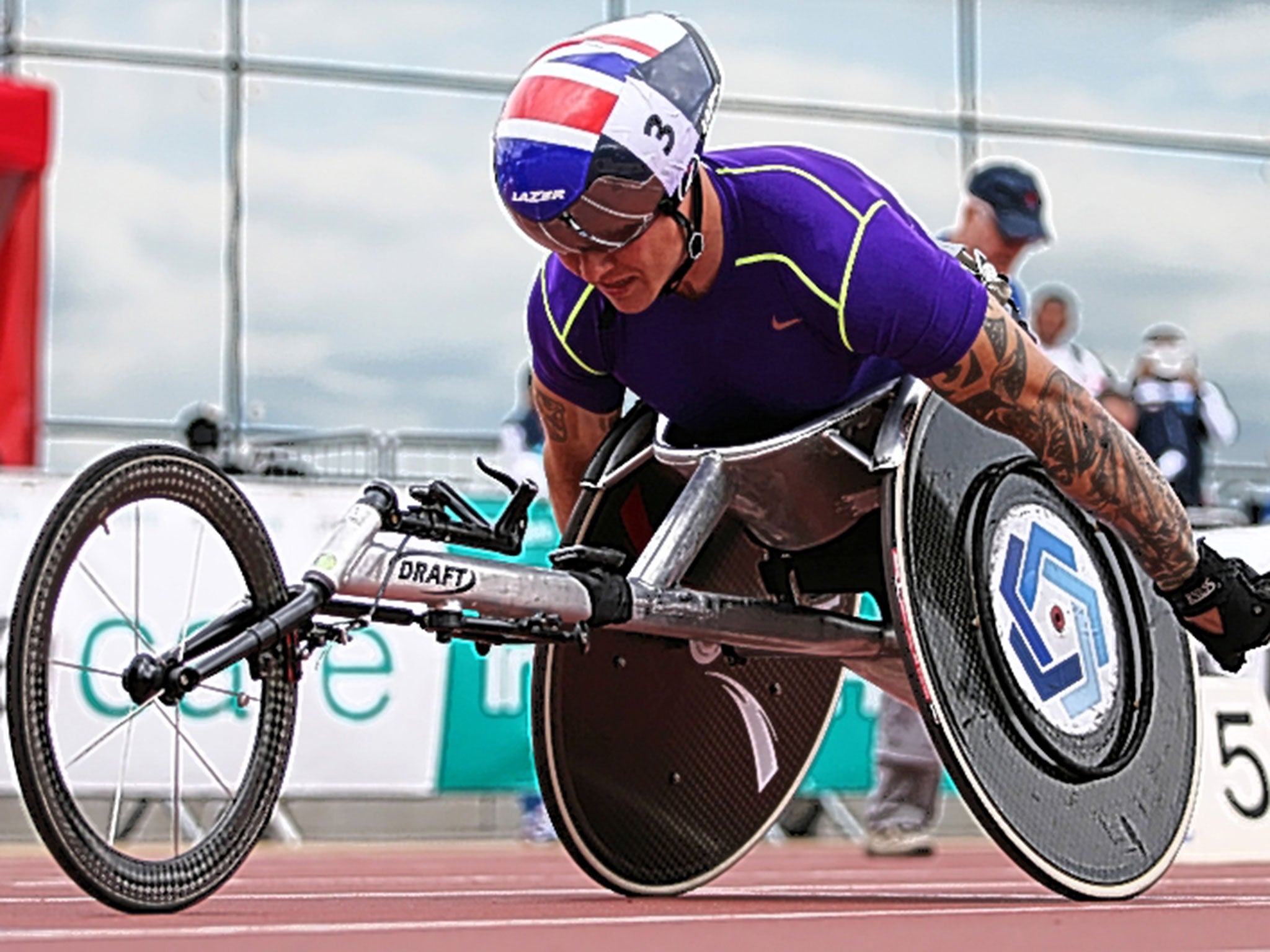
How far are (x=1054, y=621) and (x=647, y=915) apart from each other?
111 centimetres

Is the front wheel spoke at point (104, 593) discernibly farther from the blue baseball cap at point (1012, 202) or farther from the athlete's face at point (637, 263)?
the blue baseball cap at point (1012, 202)

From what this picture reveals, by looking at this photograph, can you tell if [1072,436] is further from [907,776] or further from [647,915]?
[907,776]

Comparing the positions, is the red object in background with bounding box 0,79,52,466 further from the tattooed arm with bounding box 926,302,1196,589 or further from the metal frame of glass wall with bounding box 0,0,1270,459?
the tattooed arm with bounding box 926,302,1196,589

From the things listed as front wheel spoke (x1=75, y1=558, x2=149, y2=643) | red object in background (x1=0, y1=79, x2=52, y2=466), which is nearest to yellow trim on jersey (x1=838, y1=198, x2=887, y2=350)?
front wheel spoke (x1=75, y1=558, x2=149, y2=643)

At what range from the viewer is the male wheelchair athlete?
3.66 metres

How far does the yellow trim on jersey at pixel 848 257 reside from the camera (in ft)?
13.1

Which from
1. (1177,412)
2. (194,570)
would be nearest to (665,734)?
(194,570)

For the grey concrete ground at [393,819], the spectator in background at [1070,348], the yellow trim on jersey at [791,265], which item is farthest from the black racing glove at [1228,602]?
the grey concrete ground at [393,819]

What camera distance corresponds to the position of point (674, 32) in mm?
4094

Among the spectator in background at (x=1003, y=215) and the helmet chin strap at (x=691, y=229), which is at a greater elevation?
the spectator in background at (x=1003, y=215)

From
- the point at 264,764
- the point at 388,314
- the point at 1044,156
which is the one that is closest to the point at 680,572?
the point at 264,764

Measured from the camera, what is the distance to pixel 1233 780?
22.5ft

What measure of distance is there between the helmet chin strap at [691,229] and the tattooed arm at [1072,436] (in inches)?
19.0

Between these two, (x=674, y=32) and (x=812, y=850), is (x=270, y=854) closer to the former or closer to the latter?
(x=812, y=850)
